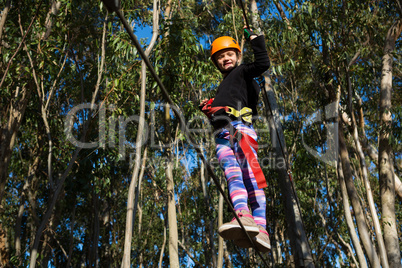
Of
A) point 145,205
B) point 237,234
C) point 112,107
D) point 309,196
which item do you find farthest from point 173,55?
point 145,205

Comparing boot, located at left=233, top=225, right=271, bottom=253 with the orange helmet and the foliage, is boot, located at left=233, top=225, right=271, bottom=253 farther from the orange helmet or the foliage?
the foliage

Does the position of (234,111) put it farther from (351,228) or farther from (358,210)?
(351,228)

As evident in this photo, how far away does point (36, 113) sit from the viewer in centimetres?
686

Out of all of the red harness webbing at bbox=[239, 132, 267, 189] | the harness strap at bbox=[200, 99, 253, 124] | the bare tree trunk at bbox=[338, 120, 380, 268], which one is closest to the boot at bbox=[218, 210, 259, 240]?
the red harness webbing at bbox=[239, 132, 267, 189]

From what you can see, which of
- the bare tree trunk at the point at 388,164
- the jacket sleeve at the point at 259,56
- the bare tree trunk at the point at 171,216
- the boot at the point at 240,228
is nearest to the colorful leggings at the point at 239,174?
the boot at the point at 240,228

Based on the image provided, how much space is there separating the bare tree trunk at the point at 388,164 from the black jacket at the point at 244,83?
452cm

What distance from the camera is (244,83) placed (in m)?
2.52

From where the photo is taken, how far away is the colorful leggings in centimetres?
231

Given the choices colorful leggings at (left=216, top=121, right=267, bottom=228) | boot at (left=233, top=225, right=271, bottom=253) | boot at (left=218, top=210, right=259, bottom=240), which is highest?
colorful leggings at (left=216, top=121, right=267, bottom=228)

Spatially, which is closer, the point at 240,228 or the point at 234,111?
the point at 240,228

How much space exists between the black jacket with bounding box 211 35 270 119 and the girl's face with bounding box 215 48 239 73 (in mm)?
71

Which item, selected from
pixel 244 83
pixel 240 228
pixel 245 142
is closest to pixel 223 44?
pixel 244 83

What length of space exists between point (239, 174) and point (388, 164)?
501cm

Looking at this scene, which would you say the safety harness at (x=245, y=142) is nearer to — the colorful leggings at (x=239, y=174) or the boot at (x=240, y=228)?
the colorful leggings at (x=239, y=174)
